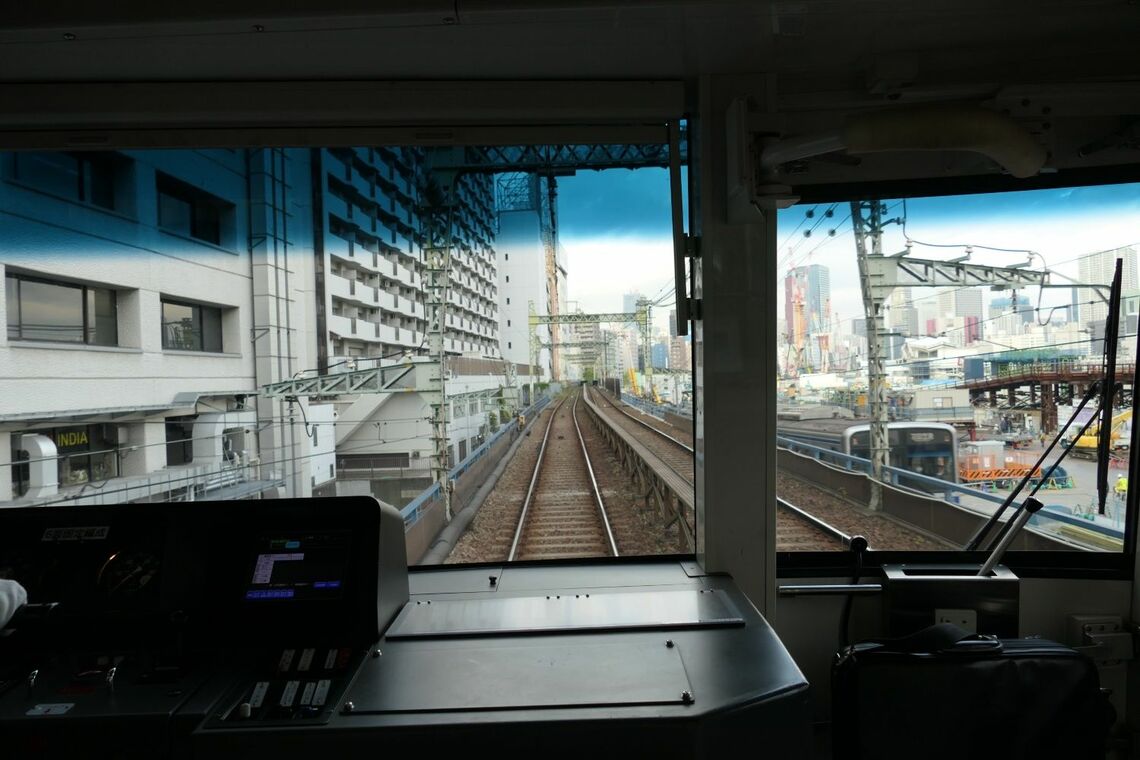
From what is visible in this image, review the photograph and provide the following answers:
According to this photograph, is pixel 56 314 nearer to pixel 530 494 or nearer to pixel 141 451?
pixel 141 451

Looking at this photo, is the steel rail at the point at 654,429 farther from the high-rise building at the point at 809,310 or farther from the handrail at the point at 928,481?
the high-rise building at the point at 809,310

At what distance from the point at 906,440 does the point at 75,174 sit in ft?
9.40

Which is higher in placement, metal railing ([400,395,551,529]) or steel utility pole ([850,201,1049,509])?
steel utility pole ([850,201,1049,509])

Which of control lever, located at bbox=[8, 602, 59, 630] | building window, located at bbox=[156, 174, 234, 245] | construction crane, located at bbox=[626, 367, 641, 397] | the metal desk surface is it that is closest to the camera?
the metal desk surface

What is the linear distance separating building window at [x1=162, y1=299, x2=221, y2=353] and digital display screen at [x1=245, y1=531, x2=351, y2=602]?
0.81 metres

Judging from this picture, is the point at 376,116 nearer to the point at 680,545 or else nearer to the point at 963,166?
the point at 680,545

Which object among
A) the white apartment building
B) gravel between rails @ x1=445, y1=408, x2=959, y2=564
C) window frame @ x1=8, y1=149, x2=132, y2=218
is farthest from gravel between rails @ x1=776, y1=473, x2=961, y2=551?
window frame @ x1=8, y1=149, x2=132, y2=218

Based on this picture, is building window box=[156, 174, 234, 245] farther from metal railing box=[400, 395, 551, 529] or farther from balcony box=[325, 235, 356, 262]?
metal railing box=[400, 395, 551, 529]

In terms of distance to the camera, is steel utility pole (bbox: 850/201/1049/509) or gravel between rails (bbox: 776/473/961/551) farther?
gravel between rails (bbox: 776/473/961/551)

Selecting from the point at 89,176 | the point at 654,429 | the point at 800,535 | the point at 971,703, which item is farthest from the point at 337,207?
the point at 971,703

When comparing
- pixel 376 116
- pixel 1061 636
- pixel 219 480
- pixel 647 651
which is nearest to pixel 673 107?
pixel 376 116

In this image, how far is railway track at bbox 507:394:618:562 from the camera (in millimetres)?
2152

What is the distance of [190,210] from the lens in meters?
2.06

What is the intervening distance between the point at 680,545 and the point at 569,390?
0.75m
